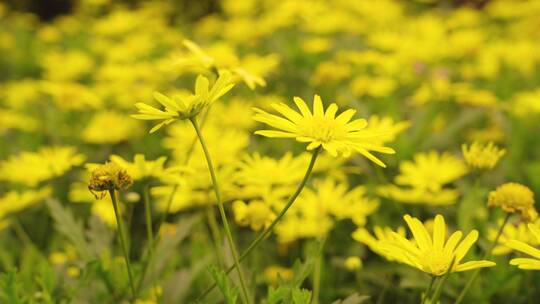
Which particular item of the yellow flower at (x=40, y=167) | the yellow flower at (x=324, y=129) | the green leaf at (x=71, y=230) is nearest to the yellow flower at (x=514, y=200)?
the yellow flower at (x=324, y=129)

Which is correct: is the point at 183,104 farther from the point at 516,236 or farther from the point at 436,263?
the point at 516,236

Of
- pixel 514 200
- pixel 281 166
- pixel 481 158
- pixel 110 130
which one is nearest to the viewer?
pixel 514 200

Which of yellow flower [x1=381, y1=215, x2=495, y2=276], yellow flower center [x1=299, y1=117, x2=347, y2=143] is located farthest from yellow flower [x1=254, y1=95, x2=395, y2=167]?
yellow flower [x1=381, y1=215, x2=495, y2=276]

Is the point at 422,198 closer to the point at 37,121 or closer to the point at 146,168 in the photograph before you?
the point at 146,168

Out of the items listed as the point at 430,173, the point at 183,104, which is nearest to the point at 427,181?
the point at 430,173

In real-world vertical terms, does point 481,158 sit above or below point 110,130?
above

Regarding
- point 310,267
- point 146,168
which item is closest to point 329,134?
point 310,267

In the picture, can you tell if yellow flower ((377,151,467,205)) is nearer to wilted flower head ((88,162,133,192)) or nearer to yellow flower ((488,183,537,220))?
yellow flower ((488,183,537,220))

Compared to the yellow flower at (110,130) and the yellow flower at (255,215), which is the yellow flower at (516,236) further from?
the yellow flower at (110,130)
